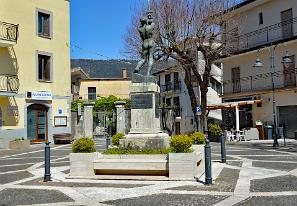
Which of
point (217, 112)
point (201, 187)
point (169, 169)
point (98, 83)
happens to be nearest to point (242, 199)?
point (201, 187)

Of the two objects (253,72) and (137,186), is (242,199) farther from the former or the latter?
(253,72)

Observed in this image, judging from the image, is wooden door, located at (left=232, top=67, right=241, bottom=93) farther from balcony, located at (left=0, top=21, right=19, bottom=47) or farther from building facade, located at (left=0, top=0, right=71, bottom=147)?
balcony, located at (left=0, top=21, right=19, bottom=47)

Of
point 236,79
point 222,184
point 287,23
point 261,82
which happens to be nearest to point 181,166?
point 222,184

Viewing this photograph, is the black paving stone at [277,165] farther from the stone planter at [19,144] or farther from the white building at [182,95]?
the white building at [182,95]

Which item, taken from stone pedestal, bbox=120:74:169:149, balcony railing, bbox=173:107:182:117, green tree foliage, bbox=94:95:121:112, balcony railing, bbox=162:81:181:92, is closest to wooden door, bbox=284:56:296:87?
balcony railing, bbox=173:107:182:117

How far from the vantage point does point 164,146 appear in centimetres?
1121

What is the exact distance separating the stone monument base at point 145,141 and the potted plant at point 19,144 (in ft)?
45.1

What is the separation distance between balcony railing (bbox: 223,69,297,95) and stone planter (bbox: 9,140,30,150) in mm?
17417

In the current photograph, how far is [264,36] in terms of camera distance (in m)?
30.0

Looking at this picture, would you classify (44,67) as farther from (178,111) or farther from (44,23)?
(178,111)

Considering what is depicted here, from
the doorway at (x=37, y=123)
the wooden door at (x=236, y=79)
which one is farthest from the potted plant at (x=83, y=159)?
the wooden door at (x=236, y=79)

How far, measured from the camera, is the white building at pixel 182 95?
129 ft

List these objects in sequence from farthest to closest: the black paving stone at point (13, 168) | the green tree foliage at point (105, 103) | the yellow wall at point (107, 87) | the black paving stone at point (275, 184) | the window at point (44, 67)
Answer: the yellow wall at point (107, 87) < the green tree foliage at point (105, 103) < the window at point (44, 67) < the black paving stone at point (13, 168) < the black paving stone at point (275, 184)

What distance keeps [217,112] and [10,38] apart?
21.7 m
